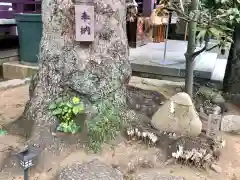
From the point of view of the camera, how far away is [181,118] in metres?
2.93

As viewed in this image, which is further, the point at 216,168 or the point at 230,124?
the point at 230,124

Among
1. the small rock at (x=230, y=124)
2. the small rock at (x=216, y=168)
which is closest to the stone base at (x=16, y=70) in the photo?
the small rock at (x=230, y=124)

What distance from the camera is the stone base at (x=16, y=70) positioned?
233 inches

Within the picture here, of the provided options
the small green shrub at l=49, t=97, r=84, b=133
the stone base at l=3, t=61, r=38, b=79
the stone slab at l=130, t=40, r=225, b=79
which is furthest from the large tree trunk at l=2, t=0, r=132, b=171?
the stone base at l=3, t=61, r=38, b=79

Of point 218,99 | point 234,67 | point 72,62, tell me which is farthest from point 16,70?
point 234,67

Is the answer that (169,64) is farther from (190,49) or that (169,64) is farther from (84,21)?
(84,21)

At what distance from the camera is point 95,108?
2.82m

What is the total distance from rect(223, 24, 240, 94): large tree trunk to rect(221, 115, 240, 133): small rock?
2.86 ft

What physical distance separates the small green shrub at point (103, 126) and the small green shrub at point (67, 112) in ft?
0.48

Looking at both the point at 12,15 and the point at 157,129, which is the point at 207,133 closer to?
the point at 157,129

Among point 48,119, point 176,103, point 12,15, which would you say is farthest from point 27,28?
point 176,103

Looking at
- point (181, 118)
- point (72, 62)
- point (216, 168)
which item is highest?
point (72, 62)

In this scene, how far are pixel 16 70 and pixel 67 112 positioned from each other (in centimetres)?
378

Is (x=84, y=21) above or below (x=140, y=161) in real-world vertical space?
above
